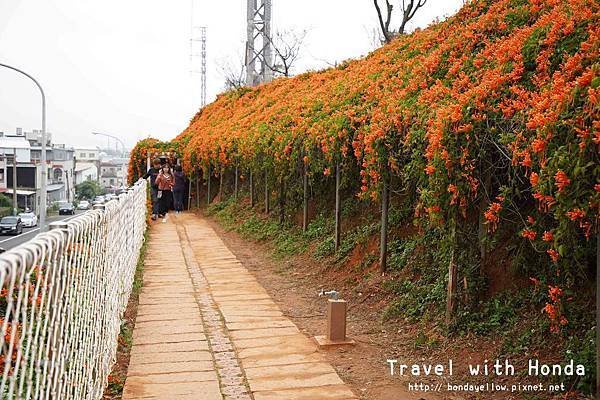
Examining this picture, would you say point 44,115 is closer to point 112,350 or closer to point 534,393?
point 112,350

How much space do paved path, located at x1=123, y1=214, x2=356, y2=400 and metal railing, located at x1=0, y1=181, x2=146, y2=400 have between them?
0.43m

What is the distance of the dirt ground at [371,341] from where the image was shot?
4551mm

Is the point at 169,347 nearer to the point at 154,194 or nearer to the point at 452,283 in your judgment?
the point at 452,283

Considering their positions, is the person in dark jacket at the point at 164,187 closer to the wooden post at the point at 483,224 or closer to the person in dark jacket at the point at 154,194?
the person in dark jacket at the point at 154,194

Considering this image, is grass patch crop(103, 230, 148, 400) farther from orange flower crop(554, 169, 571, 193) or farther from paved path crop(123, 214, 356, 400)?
orange flower crop(554, 169, 571, 193)

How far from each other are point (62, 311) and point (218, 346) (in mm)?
2611

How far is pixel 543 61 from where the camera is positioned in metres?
5.52

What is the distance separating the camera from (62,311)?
299 cm

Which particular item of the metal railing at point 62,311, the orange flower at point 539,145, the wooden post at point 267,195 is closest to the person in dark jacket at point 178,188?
the wooden post at point 267,195

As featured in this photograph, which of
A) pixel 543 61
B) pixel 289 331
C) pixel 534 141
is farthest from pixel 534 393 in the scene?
pixel 543 61

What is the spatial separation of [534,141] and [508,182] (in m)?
1.02

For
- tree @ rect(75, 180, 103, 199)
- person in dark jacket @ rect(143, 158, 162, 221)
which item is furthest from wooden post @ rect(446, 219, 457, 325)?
tree @ rect(75, 180, 103, 199)

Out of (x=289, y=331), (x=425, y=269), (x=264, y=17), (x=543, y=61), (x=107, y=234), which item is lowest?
(x=289, y=331)

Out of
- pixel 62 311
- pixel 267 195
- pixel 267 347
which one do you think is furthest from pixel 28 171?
pixel 62 311
